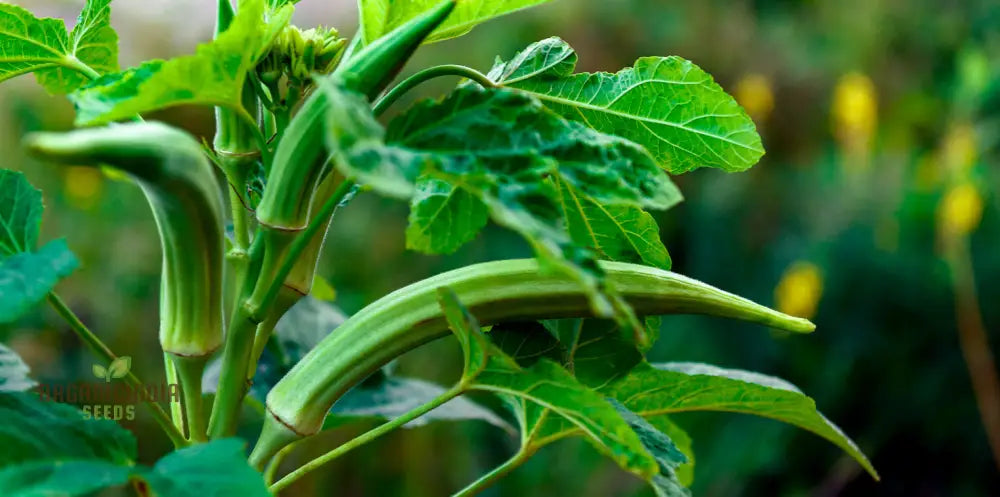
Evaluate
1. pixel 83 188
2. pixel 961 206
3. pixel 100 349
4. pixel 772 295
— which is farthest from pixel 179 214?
pixel 83 188

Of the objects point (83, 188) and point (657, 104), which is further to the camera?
point (83, 188)

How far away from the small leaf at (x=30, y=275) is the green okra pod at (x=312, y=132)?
0.09 meters

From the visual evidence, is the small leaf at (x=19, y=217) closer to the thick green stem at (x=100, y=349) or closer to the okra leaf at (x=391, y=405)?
the thick green stem at (x=100, y=349)

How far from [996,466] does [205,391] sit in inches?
98.7

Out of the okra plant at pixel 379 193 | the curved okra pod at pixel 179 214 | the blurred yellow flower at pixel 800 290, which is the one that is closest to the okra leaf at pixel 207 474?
the okra plant at pixel 379 193

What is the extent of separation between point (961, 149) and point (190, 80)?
2.12 meters

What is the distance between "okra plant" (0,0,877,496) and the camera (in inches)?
14.2

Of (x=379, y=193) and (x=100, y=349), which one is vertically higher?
(x=379, y=193)

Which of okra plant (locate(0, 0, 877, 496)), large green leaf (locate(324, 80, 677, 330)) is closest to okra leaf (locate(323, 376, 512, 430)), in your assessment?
okra plant (locate(0, 0, 877, 496))

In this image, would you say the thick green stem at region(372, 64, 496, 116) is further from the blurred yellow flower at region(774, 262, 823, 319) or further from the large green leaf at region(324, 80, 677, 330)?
the blurred yellow flower at region(774, 262, 823, 319)

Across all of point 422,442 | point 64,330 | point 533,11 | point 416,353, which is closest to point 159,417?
point 422,442

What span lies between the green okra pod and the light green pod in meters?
0.03

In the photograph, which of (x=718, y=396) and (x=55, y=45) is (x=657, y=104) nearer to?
(x=718, y=396)

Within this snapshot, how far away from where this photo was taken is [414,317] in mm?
495
